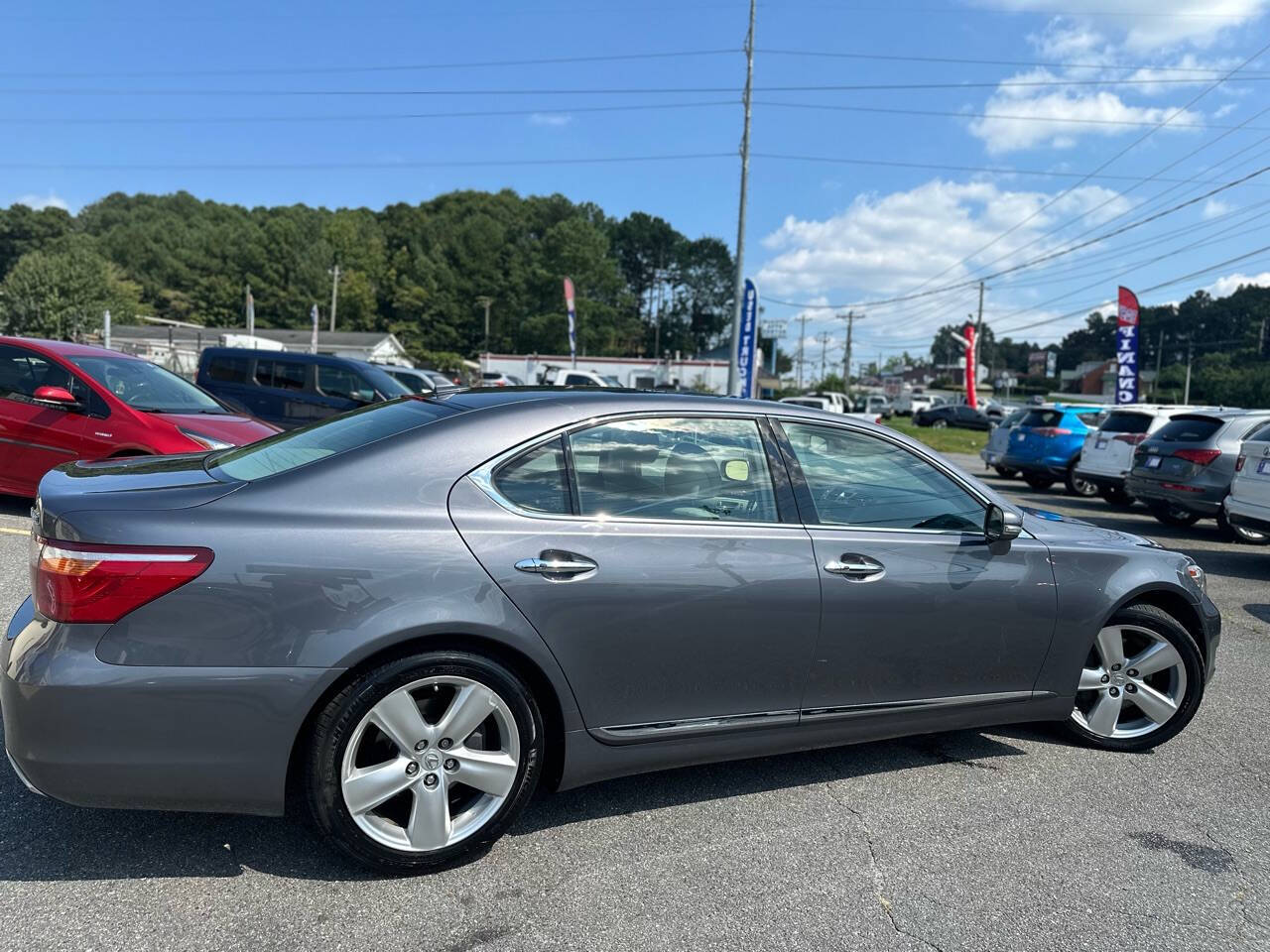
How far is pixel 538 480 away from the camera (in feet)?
9.46

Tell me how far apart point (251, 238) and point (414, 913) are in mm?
100873

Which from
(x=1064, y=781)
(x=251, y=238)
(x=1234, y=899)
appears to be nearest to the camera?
(x=1234, y=899)

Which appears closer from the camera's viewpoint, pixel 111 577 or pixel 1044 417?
pixel 111 577

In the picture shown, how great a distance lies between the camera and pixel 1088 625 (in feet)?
12.0

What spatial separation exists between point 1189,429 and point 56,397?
12241 mm

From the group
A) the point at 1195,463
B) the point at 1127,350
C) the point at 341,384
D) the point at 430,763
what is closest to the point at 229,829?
the point at 430,763

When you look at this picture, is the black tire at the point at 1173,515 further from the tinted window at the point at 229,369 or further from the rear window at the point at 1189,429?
the tinted window at the point at 229,369

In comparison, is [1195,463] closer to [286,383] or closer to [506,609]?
[506,609]

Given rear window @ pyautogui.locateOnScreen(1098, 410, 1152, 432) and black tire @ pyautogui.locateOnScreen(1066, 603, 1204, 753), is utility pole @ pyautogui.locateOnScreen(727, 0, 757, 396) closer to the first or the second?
rear window @ pyautogui.locateOnScreen(1098, 410, 1152, 432)

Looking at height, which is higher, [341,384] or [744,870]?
[341,384]

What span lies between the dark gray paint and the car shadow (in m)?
0.31

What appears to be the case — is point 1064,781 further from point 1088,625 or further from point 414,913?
point 414,913

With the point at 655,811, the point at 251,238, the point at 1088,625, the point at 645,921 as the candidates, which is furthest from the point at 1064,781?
the point at 251,238

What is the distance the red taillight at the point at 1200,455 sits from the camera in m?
10.3
